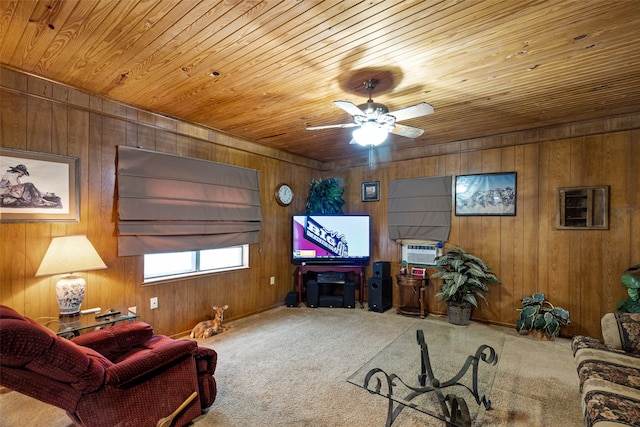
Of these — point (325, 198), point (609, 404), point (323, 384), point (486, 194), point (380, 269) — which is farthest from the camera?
point (325, 198)

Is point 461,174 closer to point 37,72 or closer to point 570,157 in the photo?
point 570,157

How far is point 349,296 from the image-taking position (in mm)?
4648

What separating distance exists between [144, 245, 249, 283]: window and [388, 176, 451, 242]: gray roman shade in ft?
7.72

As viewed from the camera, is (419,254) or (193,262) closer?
(193,262)

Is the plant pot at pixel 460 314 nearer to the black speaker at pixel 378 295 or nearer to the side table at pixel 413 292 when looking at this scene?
the side table at pixel 413 292

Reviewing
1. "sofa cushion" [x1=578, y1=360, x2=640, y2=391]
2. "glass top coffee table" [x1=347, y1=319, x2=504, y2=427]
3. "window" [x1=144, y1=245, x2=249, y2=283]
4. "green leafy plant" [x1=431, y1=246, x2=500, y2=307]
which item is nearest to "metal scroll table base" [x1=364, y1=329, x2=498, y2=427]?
"glass top coffee table" [x1=347, y1=319, x2=504, y2=427]

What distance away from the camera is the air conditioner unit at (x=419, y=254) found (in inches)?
176

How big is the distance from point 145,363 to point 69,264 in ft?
3.93

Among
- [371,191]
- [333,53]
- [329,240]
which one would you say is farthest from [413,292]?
[333,53]

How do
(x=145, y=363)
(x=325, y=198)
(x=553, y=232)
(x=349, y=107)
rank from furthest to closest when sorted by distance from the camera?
1. (x=325, y=198)
2. (x=553, y=232)
3. (x=349, y=107)
4. (x=145, y=363)

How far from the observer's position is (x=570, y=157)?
3.50 metres

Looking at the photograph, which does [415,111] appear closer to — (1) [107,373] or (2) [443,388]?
(2) [443,388]

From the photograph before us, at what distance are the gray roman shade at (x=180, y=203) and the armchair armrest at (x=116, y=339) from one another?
3.42 feet

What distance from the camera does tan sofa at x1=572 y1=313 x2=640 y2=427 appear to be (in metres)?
1.47
